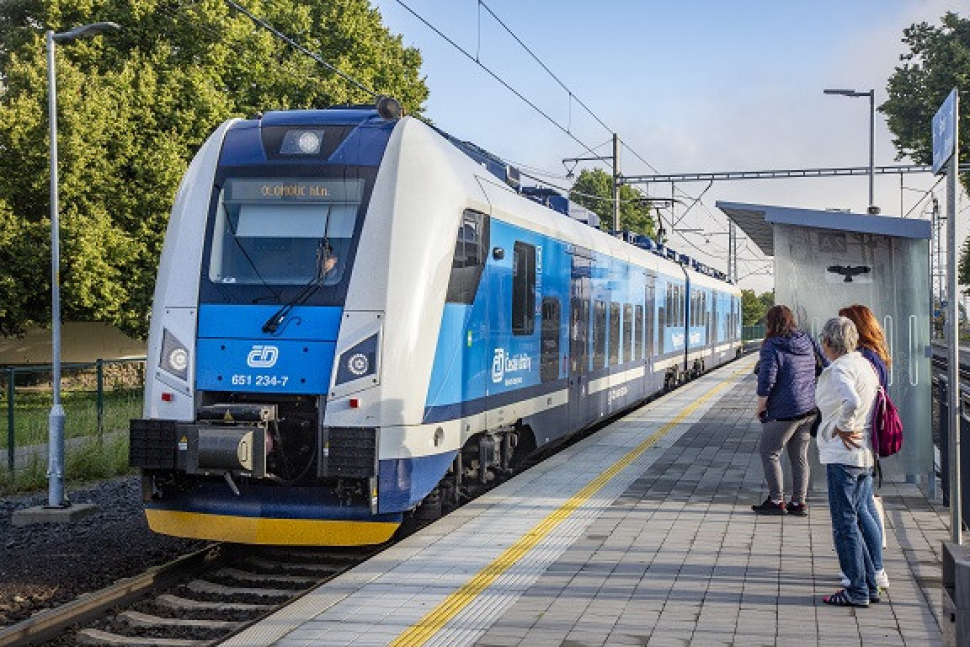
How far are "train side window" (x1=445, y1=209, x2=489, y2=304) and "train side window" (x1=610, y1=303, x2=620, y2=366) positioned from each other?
6.85 m

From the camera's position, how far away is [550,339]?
12445 millimetres

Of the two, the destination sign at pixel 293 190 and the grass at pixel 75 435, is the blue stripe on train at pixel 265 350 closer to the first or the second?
the destination sign at pixel 293 190

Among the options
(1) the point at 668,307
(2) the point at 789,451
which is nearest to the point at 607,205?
(1) the point at 668,307

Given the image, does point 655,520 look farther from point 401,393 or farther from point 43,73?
point 43,73

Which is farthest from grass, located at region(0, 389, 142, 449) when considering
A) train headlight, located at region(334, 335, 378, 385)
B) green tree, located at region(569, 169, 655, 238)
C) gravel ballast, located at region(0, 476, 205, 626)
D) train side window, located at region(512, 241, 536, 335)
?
green tree, located at region(569, 169, 655, 238)

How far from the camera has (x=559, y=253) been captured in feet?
41.9

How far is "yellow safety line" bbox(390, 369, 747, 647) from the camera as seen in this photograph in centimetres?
609

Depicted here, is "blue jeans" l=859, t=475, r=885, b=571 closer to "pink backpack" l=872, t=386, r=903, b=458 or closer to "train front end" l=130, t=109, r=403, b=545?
"pink backpack" l=872, t=386, r=903, b=458

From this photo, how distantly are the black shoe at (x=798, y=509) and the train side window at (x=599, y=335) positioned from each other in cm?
564

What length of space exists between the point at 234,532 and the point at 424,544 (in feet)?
4.54

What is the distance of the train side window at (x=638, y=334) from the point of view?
1892cm

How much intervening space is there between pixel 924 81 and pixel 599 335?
2981 cm

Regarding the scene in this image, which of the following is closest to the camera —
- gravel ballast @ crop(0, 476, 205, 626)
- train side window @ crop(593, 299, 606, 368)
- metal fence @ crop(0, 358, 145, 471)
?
gravel ballast @ crop(0, 476, 205, 626)

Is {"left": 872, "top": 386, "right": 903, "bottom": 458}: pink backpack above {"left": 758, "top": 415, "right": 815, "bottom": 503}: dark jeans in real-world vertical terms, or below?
above
